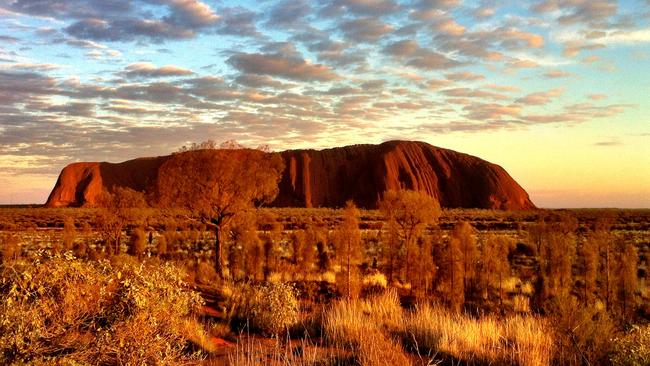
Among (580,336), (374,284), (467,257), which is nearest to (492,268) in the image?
Answer: (467,257)

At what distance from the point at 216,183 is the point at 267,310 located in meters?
11.8

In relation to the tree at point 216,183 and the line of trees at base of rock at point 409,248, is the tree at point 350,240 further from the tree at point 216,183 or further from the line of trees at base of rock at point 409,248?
the tree at point 216,183

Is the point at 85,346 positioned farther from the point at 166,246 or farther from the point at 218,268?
the point at 166,246

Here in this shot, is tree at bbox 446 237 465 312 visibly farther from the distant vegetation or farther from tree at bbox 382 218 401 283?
tree at bbox 382 218 401 283

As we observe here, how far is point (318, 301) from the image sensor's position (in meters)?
18.2

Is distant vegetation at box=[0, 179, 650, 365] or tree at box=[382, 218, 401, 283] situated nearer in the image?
distant vegetation at box=[0, 179, 650, 365]

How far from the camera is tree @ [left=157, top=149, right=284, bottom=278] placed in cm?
2280

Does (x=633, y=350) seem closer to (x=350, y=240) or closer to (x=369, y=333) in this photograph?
(x=369, y=333)

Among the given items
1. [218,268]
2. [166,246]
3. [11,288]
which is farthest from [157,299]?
[166,246]

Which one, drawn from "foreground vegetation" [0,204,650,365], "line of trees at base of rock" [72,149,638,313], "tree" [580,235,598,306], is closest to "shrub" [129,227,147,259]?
"line of trees at base of rock" [72,149,638,313]

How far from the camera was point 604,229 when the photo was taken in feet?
68.1

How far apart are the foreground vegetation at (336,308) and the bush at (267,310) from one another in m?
0.03

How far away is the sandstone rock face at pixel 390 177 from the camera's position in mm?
102000

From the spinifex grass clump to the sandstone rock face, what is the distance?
299 feet
